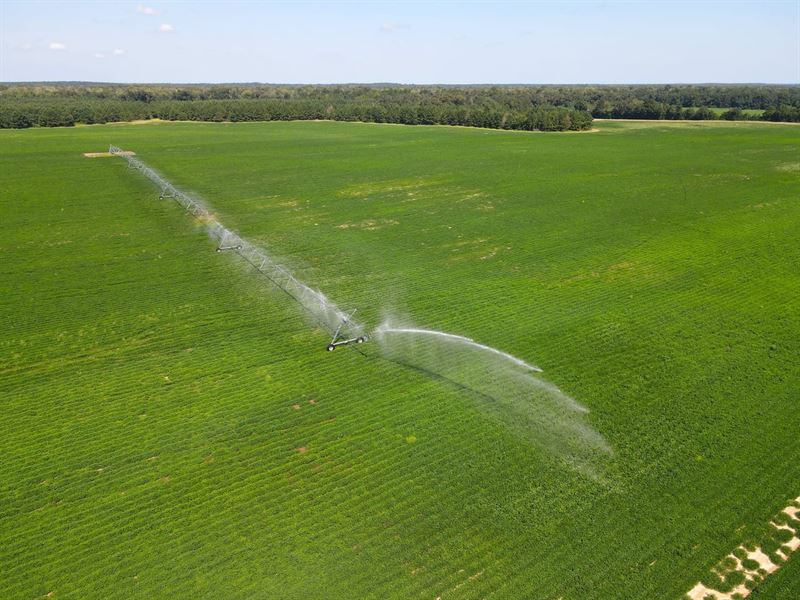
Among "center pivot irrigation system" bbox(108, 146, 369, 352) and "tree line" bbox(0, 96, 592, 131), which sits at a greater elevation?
"tree line" bbox(0, 96, 592, 131)

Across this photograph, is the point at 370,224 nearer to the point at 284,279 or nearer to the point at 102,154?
the point at 284,279

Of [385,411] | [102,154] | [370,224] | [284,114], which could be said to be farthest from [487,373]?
[284,114]

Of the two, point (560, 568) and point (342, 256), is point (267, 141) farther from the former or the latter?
point (560, 568)

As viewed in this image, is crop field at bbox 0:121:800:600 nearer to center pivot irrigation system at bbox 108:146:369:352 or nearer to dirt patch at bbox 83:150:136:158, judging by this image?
center pivot irrigation system at bbox 108:146:369:352

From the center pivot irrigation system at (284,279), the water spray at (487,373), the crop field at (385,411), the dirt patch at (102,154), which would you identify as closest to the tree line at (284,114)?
the dirt patch at (102,154)

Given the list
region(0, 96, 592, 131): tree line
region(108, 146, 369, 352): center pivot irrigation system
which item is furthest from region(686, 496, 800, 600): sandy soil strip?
region(0, 96, 592, 131): tree line

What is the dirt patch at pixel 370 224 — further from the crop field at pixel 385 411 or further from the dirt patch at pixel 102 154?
the dirt patch at pixel 102 154
